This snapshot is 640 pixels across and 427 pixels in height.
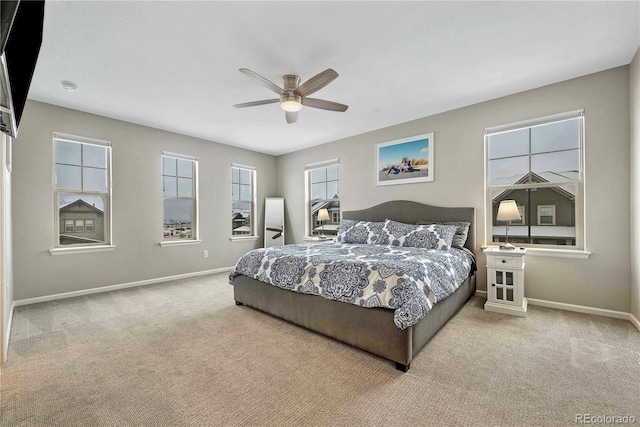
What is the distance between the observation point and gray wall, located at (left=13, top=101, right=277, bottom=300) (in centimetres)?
346

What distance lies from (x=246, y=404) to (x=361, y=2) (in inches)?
109

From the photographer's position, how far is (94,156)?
4055 mm

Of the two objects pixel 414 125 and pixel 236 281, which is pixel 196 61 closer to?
pixel 236 281

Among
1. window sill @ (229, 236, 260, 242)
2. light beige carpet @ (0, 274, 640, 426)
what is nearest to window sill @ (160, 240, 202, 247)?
window sill @ (229, 236, 260, 242)

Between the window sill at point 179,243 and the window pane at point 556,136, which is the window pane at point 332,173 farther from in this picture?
the window pane at point 556,136

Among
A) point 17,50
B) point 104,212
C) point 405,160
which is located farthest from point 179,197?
point 17,50

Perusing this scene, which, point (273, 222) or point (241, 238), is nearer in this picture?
point (241, 238)

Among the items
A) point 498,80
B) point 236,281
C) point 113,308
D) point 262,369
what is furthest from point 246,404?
point 498,80

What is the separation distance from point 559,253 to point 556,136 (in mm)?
1390

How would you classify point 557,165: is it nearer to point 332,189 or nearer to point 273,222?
point 332,189

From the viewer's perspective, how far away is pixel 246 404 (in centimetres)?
163

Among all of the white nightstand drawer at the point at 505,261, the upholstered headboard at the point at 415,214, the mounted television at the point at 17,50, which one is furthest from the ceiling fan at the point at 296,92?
the white nightstand drawer at the point at 505,261

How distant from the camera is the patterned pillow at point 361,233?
3.99m

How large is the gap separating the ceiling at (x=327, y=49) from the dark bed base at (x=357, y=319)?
2.25 meters
